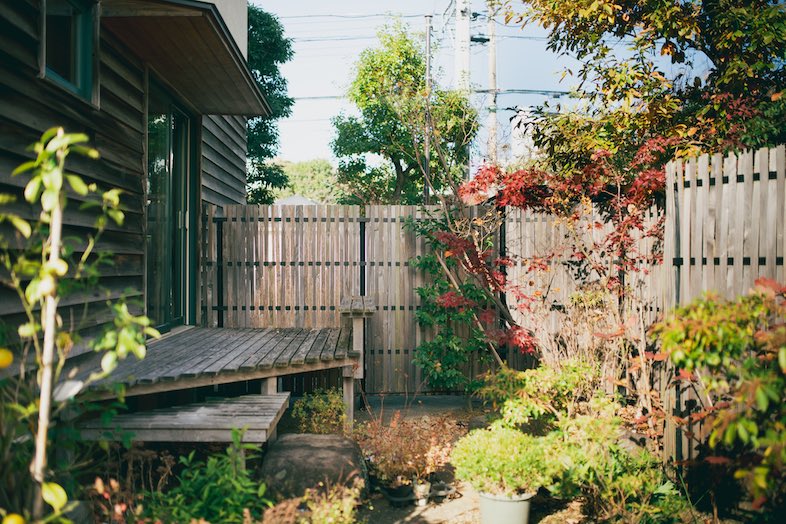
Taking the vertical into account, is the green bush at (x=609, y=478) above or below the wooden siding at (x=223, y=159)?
below

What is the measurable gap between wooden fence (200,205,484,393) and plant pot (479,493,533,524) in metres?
4.05

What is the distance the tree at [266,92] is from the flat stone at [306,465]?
546 inches

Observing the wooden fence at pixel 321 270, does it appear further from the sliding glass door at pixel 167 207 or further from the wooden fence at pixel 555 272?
the sliding glass door at pixel 167 207

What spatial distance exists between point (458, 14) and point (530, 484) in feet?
57.4

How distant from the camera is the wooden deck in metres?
4.36

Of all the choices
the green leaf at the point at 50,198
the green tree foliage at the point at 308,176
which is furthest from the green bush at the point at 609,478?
the green tree foliage at the point at 308,176

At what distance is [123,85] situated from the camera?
532 cm

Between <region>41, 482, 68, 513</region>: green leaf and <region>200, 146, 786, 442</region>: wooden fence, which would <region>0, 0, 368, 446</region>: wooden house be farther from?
<region>41, 482, 68, 513</region>: green leaf

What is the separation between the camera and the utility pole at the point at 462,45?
17656 millimetres

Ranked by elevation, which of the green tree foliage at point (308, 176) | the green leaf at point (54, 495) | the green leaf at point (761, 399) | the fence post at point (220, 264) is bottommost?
the green leaf at point (54, 495)

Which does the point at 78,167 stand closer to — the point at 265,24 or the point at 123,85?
the point at 123,85

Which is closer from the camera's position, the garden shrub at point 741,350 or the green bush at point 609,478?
the garden shrub at point 741,350

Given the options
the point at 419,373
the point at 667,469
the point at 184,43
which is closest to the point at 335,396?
the point at 419,373

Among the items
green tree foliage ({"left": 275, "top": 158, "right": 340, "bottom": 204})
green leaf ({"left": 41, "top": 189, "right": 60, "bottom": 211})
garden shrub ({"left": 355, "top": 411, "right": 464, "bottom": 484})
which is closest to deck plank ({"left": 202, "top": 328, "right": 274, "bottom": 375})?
garden shrub ({"left": 355, "top": 411, "right": 464, "bottom": 484})
